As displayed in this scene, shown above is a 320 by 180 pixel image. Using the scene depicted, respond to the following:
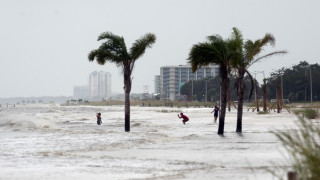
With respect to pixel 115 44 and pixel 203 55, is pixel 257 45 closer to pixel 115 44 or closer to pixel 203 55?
pixel 203 55

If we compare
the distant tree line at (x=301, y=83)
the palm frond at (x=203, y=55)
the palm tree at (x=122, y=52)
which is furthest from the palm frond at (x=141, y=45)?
the distant tree line at (x=301, y=83)

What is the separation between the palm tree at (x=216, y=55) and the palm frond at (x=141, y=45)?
130 inches

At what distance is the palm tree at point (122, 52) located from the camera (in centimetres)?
2852

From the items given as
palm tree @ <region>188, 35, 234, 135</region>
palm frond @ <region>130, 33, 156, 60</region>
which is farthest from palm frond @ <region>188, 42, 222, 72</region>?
palm frond @ <region>130, 33, 156, 60</region>

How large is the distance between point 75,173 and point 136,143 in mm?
9218

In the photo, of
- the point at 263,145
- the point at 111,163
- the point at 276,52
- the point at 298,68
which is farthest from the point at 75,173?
the point at 298,68

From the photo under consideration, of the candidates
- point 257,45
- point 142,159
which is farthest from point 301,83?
point 142,159

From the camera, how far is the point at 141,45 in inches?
1129

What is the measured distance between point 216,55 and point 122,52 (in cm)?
553

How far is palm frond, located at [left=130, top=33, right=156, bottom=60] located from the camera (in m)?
28.5

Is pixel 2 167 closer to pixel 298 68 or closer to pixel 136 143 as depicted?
pixel 136 143

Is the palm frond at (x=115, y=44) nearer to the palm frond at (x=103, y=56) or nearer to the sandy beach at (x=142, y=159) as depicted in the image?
the palm frond at (x=103, y=56)

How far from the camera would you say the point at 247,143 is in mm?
20828

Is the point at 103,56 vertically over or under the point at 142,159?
over
